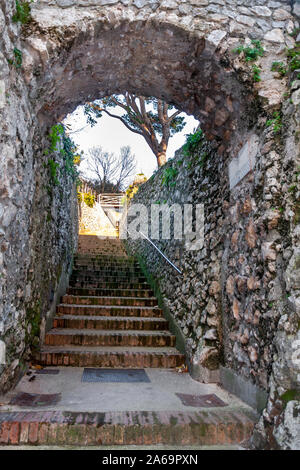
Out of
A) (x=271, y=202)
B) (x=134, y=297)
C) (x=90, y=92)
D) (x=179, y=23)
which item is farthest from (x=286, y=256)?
A: (x=134, y=297)

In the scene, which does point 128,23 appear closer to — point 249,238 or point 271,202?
point 271,202

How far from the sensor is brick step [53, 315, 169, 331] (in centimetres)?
411

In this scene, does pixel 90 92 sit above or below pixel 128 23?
below

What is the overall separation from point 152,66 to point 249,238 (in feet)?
5.61

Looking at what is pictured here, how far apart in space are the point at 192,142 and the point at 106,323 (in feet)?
8.31

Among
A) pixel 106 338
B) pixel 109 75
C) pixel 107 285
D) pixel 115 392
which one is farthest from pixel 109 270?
pixel 109 75

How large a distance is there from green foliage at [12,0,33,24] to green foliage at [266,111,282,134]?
1.87 meters

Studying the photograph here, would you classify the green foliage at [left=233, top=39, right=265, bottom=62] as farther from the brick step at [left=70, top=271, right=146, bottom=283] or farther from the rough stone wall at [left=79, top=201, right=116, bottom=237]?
the rough stone wall at [left=79, top=201, right=116, bottom=237]

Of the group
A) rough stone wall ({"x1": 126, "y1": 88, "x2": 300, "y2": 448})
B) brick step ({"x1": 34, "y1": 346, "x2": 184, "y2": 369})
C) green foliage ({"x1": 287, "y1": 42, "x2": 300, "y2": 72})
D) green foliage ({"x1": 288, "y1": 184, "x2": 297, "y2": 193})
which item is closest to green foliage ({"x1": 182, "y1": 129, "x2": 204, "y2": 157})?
rough stone wall ({"x1": 126, "y1": 88, "x2": 300, "y2": 448})

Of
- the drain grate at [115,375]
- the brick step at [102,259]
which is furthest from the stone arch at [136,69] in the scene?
the brick step at [102,259]

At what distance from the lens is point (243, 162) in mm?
2795

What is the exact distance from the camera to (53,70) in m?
2.60
